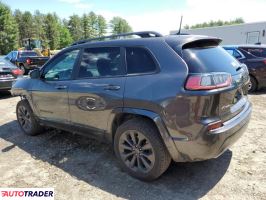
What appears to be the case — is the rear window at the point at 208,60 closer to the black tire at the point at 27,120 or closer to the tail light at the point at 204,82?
the tail light at the point at 204,82

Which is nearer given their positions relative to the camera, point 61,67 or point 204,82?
point 204,82

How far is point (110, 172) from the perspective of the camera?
155 inches

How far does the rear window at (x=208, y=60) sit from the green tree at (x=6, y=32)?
164ft

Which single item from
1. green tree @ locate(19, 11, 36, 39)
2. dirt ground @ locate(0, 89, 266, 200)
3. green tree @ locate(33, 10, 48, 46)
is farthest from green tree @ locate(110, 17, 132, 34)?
dirt ground @ locate(0, 89, 266, 200)

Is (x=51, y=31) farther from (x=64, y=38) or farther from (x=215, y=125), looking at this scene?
(x=215, y=125)

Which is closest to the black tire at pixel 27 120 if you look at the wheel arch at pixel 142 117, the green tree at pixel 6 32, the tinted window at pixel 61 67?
the tinted window at pixel 61 67

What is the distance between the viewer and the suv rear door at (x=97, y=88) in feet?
12.1

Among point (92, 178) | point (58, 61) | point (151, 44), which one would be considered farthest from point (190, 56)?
point (58, 61)

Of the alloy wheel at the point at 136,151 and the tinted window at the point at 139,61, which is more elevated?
the tinted window at the point at 139,61

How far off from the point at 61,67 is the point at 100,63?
995mm

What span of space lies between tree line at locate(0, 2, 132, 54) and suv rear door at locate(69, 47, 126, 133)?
4479cm

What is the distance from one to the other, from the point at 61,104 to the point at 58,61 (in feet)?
2.44

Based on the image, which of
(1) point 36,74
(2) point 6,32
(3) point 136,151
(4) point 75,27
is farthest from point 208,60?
(4) point 75,27

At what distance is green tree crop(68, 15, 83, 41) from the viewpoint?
290 ft
